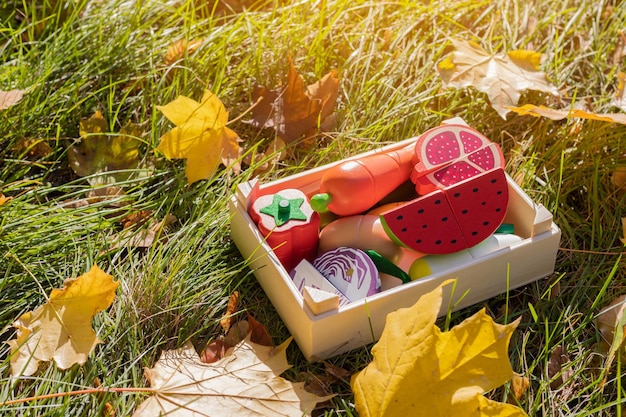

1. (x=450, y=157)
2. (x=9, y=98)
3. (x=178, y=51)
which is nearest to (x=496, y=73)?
(x=450, y=157)

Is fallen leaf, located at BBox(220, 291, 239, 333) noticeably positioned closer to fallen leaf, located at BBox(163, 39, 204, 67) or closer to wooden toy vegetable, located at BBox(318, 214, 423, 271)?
wooden toy vegetable, located at BBox(318, 214, 423, 271)

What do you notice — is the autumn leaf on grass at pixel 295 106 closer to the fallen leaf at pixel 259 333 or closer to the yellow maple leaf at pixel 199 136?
the yellow maple leaf at pixel 199 136

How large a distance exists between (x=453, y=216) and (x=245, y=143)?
644mm

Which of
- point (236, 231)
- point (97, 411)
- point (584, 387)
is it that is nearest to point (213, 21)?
point (236, 231)

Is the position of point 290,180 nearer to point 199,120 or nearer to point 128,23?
point 199,120

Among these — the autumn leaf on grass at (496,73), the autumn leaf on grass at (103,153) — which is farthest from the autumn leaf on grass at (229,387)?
the autumn leaf on grass at (496,73)

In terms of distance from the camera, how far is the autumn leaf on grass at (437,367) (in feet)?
4.25

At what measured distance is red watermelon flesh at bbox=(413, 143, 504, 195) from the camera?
5.28ft

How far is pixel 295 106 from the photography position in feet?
6.40

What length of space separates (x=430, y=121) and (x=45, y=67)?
3.25ft

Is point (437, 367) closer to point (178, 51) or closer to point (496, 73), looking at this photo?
point (496, 73)

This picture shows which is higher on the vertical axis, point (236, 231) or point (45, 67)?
point (45, 67)

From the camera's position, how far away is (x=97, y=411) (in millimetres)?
1389

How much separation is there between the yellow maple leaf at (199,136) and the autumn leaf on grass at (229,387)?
1.63 ft
